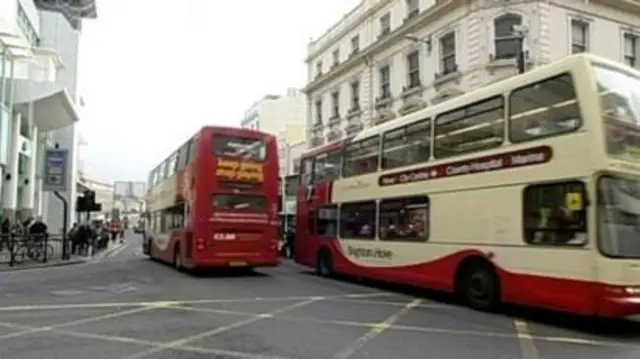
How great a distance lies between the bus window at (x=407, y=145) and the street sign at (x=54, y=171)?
16.0 metres

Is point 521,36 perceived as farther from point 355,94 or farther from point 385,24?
point 355,94

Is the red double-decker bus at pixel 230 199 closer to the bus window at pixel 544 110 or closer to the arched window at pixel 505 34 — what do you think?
the bus window at pixel 544 110

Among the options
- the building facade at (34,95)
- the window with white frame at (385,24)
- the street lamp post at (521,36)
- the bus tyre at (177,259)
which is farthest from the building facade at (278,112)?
the bus tyre at (177,259)

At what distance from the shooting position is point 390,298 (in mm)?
14422

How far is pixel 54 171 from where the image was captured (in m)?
27.0

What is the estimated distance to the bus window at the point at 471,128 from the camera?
1247 centimetres

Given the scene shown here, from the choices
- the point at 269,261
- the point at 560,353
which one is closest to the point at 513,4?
the point at 269,261

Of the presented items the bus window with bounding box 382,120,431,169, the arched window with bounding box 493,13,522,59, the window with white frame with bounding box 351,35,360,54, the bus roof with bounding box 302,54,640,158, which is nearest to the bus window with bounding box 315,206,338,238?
the bus roof with bounding box 302,54,640,158

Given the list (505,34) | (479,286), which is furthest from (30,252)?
(505,34)

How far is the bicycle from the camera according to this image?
23156 mm

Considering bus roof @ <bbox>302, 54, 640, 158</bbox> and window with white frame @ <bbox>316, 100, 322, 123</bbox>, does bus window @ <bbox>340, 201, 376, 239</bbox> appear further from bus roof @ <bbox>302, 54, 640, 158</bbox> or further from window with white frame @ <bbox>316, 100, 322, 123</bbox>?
window with white frame @ <bbox>316, 100, 322, 123</bbox>

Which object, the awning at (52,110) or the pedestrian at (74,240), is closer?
the pedestrian at (74,240)

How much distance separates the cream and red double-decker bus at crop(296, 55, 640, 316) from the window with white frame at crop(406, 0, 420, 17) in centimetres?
1660

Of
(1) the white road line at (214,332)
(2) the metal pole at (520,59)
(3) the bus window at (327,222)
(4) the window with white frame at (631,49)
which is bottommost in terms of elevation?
(1) the white road line at (214,332)
